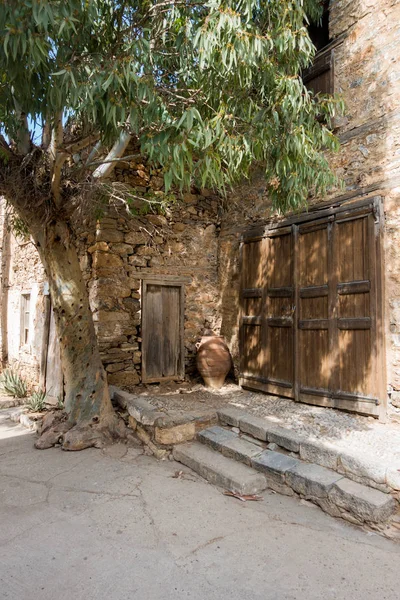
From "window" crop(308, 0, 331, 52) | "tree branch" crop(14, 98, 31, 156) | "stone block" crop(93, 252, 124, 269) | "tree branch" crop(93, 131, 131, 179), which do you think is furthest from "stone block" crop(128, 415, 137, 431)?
"window" crop(308, 0, 331, 52)

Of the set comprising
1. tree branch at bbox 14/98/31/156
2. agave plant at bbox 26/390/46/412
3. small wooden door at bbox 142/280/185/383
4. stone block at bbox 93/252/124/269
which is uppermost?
tree branch at bbox 14/98/31/156

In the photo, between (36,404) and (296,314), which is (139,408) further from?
(296,314)

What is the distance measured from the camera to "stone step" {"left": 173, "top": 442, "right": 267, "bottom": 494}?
3.03 m

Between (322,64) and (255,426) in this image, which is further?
(322,64)

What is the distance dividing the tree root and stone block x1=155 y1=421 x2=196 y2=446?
544 mm

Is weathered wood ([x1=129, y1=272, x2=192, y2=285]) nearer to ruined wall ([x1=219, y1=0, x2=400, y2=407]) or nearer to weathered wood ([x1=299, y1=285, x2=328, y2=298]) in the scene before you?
weathered wood ([x1=299, y1=285, x2=328, y2=298])

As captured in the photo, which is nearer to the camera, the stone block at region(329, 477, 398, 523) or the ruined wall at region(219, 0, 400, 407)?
the stone block at region(329, 477, 398, 523)

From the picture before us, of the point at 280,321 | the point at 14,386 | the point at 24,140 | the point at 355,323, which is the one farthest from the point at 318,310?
the point at 14,386

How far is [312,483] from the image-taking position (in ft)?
9.26

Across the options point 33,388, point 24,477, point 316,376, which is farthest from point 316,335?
point 33,388

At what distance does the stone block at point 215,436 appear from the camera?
3.67m

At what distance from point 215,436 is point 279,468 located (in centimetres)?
88

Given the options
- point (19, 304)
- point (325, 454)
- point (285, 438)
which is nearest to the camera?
point (325, 454)

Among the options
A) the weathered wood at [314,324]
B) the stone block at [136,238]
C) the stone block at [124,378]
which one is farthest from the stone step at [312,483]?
the stone block at [136,238]
